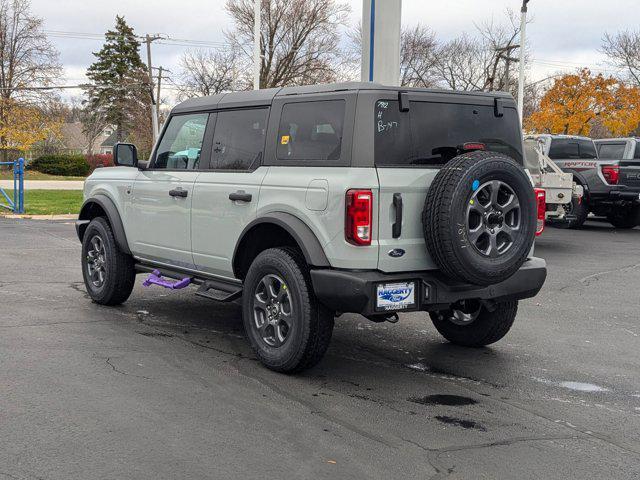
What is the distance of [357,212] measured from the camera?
4.86m

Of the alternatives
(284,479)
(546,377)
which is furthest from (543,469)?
(546,377)

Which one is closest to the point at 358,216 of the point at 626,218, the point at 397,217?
the point at 397,217

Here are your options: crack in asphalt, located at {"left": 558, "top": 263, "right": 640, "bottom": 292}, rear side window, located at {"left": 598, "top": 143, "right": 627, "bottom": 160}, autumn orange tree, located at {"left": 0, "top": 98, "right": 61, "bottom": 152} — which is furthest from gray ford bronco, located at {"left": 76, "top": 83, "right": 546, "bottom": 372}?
autumn orange tree, located at {"left": 0, "top": 98, "right": 61, "bottom": 152}

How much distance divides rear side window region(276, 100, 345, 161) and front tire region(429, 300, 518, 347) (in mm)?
1653

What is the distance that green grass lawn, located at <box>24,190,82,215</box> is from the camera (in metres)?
19.3

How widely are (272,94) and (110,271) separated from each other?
272cm

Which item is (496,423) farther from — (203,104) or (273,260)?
(203,104)

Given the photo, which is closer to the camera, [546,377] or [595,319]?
[546,377]

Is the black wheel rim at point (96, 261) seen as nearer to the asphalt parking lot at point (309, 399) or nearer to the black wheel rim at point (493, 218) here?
Answer: the asphalt parking lot at point (309, 399)

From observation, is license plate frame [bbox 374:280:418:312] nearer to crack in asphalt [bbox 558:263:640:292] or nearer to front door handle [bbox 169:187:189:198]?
front door handle [bbox 169:187:189:198]

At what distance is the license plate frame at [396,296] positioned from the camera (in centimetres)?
491

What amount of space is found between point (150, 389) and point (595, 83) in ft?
103

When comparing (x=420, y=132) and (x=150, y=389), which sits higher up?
(x=420, y=132)

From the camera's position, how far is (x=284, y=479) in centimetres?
363
